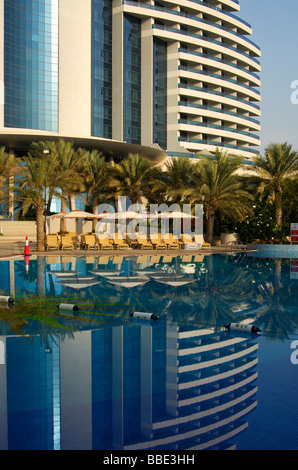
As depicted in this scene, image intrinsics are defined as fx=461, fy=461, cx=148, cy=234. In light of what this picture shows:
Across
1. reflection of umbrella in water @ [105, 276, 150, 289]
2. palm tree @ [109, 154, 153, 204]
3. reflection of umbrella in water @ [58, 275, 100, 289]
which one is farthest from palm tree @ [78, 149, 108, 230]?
reflection of umbrella in water @ [58, 275, 100, 289]

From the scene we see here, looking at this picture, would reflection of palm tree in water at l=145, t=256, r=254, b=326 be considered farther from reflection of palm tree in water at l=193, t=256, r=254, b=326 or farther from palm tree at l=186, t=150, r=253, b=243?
palm tree at l=186, t=150, r=253, b=243

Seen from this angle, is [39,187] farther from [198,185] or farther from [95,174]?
[95,174]

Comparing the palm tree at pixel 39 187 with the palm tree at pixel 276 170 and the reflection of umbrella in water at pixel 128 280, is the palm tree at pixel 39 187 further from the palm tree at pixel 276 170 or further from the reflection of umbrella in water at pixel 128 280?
the palm tree at pixel 276 170

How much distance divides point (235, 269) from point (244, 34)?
6458 centimetres

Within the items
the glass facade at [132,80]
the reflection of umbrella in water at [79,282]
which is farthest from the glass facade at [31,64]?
the reflection of umbrella in water at [79,282]

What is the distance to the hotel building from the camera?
49.8 metres

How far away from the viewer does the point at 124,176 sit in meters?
36.1

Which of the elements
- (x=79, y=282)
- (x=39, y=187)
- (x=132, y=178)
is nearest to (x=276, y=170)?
(x=132, y=178)

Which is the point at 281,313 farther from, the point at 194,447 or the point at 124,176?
the point at 124,176

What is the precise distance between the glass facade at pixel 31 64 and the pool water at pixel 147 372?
4216 cm

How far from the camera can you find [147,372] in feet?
18.7

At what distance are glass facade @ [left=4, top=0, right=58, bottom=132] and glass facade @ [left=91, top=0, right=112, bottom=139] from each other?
18.5ft

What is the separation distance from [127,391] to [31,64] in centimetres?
5165

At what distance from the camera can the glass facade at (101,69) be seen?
56.8 m
